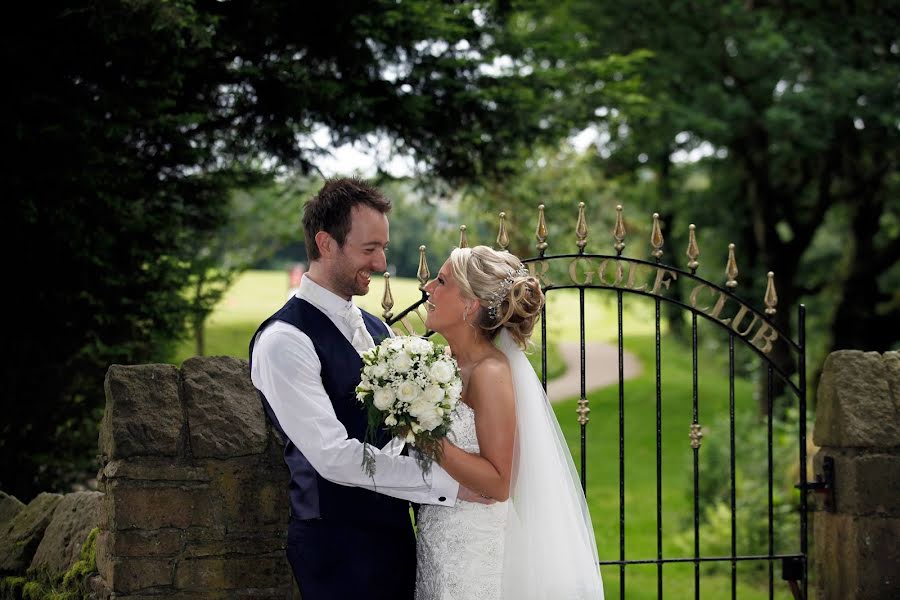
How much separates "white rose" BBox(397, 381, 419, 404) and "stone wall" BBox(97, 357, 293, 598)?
43.1 inches

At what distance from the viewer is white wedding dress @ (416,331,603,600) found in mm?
3350

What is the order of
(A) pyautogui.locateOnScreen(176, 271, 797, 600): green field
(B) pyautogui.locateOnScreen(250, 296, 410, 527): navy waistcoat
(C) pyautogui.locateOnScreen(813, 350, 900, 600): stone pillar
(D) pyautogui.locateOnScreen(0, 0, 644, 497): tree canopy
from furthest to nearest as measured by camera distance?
1. (A) pyautogui.locateOnScreen(176, 271, 797, 600): green field
2. (D) pyautogui.locateOnScreen(0, 0, 644, 497): tree canopy
3. (C) pyautogui.locateOnScreen(813, 350, 900, 600): stone pillar
4. (B) pyautogui.locateOnScreen(250, 296, 410, 527): navy waistcoat

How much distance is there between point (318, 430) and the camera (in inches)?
122

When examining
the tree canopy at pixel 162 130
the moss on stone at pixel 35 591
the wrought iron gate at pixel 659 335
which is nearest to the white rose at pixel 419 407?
the wrought iron gate at pixel 659 335

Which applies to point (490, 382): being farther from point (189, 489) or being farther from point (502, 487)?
point (189, 489)

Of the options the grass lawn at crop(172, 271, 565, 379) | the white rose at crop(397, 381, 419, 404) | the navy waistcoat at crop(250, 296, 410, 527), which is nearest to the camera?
the white rose at crop(397, 381, 419, 404)

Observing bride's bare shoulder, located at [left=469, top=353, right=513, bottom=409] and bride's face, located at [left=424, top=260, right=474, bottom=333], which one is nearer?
bride's bare shoulder, located at [left=469, top=353, right=513, bottom=409]

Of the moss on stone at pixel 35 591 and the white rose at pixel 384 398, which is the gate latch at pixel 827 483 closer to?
the white rose at pixel 384 398

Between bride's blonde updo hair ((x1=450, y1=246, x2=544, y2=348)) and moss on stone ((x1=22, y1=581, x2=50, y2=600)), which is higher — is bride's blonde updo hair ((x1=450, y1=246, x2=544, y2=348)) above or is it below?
above

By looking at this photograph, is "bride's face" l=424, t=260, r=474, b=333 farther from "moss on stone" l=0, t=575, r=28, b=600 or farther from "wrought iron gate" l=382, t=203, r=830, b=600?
"moss on stone" l=0, t=575, r=28, b=600

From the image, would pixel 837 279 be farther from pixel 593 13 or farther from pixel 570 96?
pixel 570 96

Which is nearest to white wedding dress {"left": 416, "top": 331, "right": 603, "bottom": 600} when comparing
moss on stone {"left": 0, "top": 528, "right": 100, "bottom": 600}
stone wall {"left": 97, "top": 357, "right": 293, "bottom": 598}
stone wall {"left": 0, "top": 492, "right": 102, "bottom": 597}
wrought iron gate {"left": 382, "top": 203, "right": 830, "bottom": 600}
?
wrought iron gate {"left": 382, "top": 203, "right": 830, "bottom": 600}

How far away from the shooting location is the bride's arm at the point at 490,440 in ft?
10.5

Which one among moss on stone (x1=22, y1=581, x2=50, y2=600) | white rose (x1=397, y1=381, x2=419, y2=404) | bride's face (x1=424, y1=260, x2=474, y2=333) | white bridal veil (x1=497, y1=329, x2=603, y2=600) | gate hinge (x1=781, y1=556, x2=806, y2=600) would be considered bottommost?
moss on stone (x1=22, y1=581, x2=50, y2=600)
